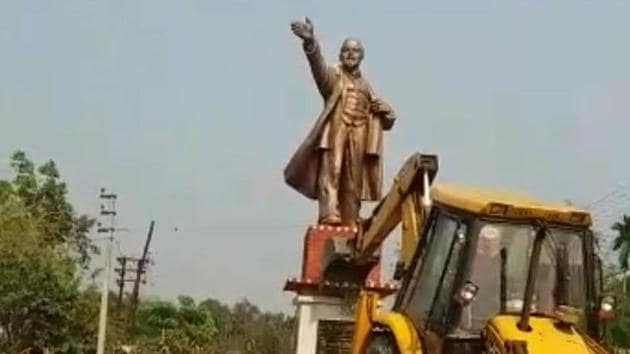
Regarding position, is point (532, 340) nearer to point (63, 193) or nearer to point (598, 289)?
point (598, 289)

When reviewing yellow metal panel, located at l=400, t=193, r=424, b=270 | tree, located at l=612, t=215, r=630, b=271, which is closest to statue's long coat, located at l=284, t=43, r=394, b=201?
yellow metal panel, located at l=400, t=193, r=424, b=270

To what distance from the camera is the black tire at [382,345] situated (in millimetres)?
9844

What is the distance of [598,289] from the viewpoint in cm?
938

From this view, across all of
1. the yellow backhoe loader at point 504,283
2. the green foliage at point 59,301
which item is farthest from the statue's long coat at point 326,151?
the green foliage at point 59,301

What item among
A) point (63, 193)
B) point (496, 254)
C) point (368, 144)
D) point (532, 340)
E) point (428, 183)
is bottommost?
point (532, 340)

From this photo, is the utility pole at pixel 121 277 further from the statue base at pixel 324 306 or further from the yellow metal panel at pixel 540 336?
the yellow metal panel at pixel 540 336

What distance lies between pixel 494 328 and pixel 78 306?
111 feet

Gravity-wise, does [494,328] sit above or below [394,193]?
below

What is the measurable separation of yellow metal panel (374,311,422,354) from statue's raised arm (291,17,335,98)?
551 cm

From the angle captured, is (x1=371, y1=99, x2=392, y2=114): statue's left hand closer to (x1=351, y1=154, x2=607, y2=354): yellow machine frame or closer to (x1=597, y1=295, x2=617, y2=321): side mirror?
(x1=351, y1=154, x2=607, y2=354): yellow machine frame

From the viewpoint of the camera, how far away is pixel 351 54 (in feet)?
51.7

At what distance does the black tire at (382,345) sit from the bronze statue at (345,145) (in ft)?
17.1

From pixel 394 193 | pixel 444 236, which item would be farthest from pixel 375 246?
pixel 444 236

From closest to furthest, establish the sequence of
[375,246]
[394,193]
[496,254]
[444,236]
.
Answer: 1. [496,254]
2. [444,236]
3. [394,193]
4. [375,246]
